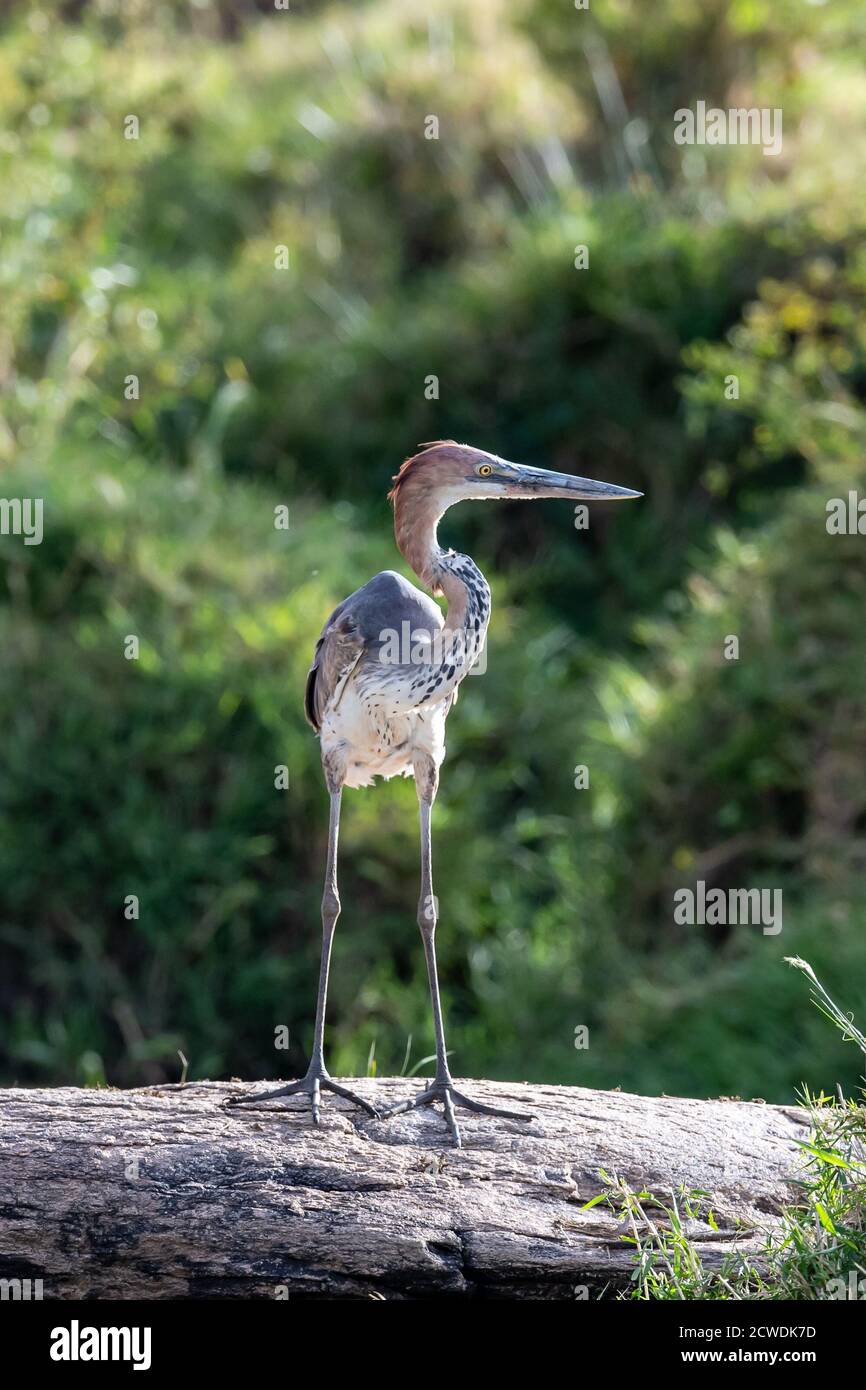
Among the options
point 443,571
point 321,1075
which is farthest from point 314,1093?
point 443,571

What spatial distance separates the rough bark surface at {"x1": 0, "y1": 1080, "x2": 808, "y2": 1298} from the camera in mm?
4660

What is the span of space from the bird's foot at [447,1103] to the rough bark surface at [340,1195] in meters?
0.03

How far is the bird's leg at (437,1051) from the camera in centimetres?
519

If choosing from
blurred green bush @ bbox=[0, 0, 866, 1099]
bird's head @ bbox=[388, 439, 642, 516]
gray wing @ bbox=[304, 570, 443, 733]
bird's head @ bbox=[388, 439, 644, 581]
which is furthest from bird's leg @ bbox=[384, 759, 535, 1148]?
blurred green bush @ bbox=[0, 0, 866, 1099]

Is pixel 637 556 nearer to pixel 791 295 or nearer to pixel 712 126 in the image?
pixel 791 295

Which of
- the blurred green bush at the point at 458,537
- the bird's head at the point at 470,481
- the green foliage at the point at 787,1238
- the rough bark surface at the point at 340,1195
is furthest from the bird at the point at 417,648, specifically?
the blurred green bush at the point at 458,537

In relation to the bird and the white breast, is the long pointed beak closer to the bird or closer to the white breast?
the bird

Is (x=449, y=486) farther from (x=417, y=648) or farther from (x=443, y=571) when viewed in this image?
(x=417, y=648)

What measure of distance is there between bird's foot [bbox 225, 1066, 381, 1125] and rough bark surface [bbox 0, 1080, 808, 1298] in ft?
0.11

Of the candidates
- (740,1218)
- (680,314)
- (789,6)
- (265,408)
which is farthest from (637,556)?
(740,1218)

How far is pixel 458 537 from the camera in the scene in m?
13.5

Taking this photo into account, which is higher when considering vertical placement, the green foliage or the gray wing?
the gray wing

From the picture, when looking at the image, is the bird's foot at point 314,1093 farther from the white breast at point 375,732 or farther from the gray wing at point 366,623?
the gray wing at point 366,623

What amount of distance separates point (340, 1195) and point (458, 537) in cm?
910
